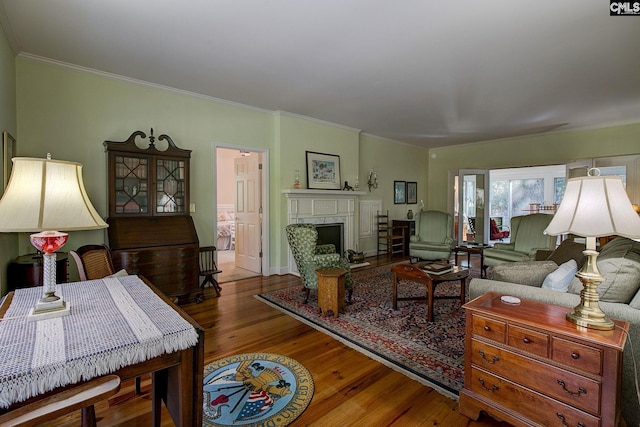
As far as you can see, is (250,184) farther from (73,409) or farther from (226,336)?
(73,409)

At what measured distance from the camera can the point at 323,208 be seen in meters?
5.71

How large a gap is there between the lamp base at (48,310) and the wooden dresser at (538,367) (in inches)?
78.8

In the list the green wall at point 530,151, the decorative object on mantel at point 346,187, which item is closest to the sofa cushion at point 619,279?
the decorative object on mantel at point 346,187

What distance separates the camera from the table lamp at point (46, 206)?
3.87 feet

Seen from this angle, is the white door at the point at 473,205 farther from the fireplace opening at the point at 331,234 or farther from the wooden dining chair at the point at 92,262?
the wooden dining chair at the point at 92,262

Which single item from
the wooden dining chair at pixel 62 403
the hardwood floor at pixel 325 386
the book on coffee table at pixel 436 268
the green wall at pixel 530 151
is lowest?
the hardwood floor at pixel 325 386

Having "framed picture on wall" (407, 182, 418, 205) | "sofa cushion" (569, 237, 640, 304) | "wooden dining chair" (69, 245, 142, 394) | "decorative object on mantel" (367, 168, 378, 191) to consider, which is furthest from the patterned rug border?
"framed picture on wall" (407, 182, 418, 205)

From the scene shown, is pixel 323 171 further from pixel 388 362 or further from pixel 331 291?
pixel 388 362

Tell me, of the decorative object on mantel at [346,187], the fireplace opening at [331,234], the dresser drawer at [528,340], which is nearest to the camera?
the dresser drawer at [528,340]

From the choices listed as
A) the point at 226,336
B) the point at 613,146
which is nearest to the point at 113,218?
the point at 226,336

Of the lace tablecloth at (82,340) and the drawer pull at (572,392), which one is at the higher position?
the lace tablecloth at (82,340)

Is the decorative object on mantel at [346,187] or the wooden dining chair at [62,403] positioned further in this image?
the decorative object on mantel at [346,187]

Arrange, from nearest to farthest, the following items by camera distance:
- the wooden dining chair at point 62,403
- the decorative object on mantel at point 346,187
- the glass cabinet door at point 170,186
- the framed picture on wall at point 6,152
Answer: the wooden dining chair at point 62,403
the framed picture on wall at point 6,152
the glass cabinet door at point 170,186
the decorative object on mantel at point 346,187

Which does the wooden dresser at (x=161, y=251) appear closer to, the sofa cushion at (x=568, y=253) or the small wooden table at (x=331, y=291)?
the small wooden table at (x=331, y=291)
